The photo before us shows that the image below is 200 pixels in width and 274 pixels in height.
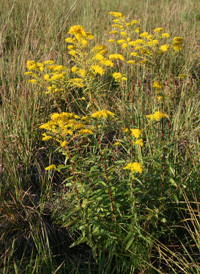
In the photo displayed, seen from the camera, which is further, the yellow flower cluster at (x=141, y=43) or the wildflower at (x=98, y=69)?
the yellow flower cluster at (x=141, y=43)

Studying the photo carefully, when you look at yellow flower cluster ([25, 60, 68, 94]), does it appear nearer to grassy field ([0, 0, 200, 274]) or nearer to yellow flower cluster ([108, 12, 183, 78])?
grassy field ([0, 0, 200, 274])

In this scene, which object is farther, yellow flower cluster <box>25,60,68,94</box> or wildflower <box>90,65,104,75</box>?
Result: yellow flower cluster <box>25,60,68,94</box>

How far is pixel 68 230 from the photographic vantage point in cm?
188

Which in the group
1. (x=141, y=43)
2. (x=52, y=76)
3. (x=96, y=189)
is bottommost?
(x=96, y=189)

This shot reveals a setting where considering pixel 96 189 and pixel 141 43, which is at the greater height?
pixel 141 43

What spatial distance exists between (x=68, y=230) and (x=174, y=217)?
737mm

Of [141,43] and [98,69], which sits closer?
[98,69]

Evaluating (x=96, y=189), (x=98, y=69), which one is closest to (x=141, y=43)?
(x=98, y=69)

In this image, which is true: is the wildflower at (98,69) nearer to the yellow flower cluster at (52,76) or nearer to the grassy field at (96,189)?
the grassy field at (96,189)

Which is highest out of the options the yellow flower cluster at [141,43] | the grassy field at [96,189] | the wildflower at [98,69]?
the yellow flower cluster at [141,43]

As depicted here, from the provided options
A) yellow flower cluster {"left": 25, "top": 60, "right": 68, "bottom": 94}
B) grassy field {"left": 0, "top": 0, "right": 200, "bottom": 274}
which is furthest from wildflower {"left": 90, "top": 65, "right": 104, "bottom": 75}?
yellow flower cluster {"left": 25, "top": 60, "right": 68, "bottom": 94}

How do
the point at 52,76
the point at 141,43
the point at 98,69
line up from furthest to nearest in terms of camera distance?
1. the point at 141,43
2. the point at 52,76
3. the point at 98,69

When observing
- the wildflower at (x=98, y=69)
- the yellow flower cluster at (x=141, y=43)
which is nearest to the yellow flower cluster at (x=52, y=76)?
the wildflower at (x=98, y=69)

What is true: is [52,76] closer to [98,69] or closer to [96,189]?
[98,69]
